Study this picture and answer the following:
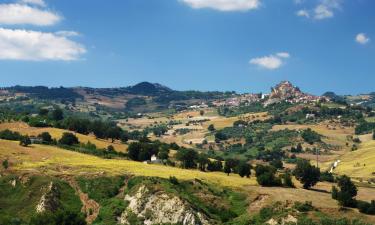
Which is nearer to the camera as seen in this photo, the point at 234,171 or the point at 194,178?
the point at 194,178

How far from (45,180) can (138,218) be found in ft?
77.0

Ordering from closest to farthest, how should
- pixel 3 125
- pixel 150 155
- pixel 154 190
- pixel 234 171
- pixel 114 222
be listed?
pixel 114 222 < pixel 154 190 < pixel 234 171 < pixel 150 155 < pixel 3 125

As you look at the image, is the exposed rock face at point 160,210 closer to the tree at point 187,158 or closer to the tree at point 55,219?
the tree at point 55,219

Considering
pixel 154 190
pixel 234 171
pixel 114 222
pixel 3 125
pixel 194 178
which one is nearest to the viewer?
pixel 114 222

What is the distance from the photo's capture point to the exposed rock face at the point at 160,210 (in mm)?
99975

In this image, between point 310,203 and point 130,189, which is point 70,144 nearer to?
point 130,189

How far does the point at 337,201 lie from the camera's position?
109312mm

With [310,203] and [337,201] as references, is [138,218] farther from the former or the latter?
[337,201]

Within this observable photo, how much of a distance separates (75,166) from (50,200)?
2018 centimetres

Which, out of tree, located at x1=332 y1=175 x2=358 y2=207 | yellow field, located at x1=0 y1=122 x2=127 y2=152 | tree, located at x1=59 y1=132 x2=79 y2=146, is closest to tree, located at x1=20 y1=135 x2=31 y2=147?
tree, located at x1=59 y1=132 x2=79 y2=146

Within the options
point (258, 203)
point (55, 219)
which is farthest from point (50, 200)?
point (258, 203)

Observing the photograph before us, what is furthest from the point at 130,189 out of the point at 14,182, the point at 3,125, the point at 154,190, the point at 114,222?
the point at 3,125

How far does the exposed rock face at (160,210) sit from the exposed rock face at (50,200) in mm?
13597

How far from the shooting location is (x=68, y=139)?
543ft
